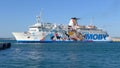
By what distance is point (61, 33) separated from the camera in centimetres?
13225

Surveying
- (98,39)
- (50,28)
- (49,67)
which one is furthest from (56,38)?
(49,67)

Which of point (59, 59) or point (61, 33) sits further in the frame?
point (61, 33)

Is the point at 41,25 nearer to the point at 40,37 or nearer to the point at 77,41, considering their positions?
the point at 40,37

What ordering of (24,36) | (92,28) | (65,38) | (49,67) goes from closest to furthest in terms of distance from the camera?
(49,67)
(24,36)
(65,38)
(92,28)

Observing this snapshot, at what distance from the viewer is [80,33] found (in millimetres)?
137750

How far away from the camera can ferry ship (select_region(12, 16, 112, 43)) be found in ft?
409

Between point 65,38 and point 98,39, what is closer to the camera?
point 65,38

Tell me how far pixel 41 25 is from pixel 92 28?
2703 centimetres

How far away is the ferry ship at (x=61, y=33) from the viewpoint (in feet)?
409

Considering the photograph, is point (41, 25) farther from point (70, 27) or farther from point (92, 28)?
point (92, 28)

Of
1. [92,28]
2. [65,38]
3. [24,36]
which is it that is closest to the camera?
[24,36]

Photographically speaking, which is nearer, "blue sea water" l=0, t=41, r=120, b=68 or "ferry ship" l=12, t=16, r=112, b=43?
"blue sea water" l=0, t=41, r=120, b=68

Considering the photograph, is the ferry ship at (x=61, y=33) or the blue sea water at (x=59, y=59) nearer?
the blue sea water at (x=59, y=59)

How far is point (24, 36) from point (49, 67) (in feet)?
304
